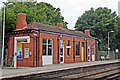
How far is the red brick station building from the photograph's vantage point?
20.4 metres

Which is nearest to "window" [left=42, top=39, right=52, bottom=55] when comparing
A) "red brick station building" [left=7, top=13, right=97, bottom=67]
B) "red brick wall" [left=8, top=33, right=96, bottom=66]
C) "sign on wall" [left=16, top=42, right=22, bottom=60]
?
"red brick station building" [left=7, top=13, right=97, bottom=67]

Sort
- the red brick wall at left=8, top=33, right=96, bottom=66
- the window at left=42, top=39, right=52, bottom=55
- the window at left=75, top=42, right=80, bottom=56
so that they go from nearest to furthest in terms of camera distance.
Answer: the red brick wall at left=8, top=33, right=96, bottom=66 < the window at left=42, top=39, right=52, bottom=55 < the window at left=75, top=42, right=80, bottom=56

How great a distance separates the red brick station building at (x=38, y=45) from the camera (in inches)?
804

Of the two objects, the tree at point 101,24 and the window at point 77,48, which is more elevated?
the tree at point 101,24

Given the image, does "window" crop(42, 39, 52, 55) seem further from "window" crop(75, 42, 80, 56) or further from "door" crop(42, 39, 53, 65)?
"window" crop(75, 42, 80, 56)

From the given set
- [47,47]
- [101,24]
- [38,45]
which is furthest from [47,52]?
[101,24]

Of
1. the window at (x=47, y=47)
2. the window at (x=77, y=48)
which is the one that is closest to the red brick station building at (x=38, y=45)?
the window at (x=47, y=47)

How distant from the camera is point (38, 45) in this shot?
20.6m

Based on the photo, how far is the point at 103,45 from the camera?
4741 cm

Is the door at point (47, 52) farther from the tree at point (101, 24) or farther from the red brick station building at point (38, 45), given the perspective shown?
the tree at point (101, 24)

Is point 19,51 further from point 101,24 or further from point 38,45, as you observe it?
point 101,24

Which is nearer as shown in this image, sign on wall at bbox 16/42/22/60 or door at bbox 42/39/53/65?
sign on wall at bbox 16/42/22/60

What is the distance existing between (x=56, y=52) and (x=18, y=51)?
3.50 metres

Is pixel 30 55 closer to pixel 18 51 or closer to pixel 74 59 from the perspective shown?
pixel 18 51
